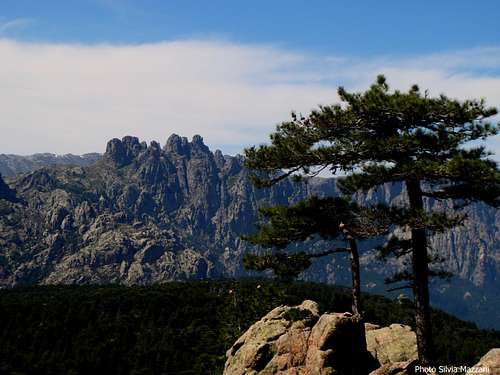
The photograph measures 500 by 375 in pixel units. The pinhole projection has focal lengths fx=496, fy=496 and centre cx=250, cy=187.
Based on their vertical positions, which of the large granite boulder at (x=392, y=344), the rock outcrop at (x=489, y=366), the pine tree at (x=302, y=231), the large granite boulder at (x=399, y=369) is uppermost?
the pine tree at (x=302, y=231)

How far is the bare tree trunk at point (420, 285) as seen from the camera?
28812 mm

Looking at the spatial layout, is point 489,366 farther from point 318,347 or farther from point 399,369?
point 318,347

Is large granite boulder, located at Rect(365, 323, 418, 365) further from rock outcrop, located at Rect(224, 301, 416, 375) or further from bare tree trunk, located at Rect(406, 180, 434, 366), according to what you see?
bare tree trunk, located at Rect(406, 180, 434, 366)

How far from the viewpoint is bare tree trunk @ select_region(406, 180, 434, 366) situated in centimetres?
2881

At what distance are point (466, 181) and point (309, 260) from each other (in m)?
11.0

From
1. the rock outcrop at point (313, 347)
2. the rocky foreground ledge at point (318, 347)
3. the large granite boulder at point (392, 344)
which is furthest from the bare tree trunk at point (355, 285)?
the large granite boulder at point (392, 344)

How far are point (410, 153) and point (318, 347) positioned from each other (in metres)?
12.7

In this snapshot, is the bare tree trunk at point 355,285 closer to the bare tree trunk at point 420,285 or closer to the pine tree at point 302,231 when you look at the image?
the pine tree at point 302,231

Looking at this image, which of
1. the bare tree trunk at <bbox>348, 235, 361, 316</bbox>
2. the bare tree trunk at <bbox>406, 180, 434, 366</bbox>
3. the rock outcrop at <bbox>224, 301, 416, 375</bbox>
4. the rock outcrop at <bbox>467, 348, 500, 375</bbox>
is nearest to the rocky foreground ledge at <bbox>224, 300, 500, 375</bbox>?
the rock outcrop at <bbox>224, 301, 416, 375</bbox>

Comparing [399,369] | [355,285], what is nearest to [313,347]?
[355,285]

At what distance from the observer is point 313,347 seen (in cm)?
3009

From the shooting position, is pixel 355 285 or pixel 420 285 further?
pixel 355 285

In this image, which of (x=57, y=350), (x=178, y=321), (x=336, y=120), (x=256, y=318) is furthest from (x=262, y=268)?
(x=178, y=321)

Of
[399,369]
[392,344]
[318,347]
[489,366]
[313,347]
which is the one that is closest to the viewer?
[489,366]
